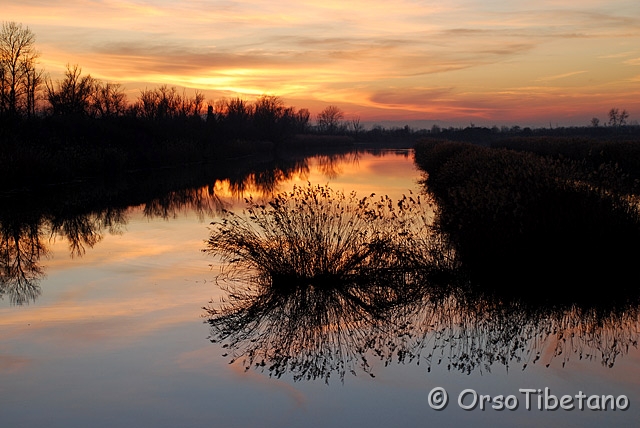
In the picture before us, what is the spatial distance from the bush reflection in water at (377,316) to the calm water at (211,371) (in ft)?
0.18

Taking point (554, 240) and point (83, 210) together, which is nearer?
point (554, 240)

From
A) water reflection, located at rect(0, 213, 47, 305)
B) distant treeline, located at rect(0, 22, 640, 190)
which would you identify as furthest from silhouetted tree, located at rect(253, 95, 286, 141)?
water reflection, located at rect(0, 213, 47, 305)

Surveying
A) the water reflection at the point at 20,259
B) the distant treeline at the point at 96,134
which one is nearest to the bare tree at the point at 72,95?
the distant treeline at the point at 96,134

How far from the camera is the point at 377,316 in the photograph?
9.93 meters

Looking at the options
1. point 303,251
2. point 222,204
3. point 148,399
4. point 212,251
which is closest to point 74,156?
point 222,204

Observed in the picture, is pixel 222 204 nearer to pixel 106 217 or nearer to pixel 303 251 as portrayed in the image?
pixel 106 217

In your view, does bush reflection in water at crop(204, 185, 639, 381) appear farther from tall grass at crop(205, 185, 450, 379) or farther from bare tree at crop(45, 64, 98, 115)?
bare tree at crop(45, 64, 98, 115)

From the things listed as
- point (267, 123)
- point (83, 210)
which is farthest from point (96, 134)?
point (267, 123)

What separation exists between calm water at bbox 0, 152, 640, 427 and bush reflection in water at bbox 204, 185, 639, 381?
54mm

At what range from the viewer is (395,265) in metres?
11.8

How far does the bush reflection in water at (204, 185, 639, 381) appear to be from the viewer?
27.4 feet

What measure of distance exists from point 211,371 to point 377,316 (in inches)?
118

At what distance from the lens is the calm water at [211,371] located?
656cm

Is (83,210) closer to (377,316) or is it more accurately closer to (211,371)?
(377,316)
